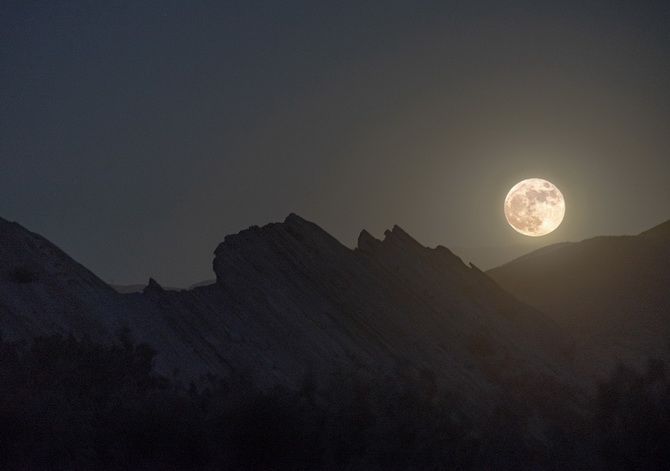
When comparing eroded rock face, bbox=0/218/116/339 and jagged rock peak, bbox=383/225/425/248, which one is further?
jagged rock peak, bbox=383/225/425/248

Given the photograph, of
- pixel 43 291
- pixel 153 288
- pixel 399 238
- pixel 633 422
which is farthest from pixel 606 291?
pixel 43 291

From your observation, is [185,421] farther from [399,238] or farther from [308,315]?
[399,238]

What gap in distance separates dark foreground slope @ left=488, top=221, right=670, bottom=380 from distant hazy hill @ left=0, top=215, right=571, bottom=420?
5121 millimetres

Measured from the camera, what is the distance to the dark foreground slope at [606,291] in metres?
72.1

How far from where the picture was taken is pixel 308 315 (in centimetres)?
5875

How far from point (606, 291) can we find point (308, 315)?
35.4m

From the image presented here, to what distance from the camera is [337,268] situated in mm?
64438

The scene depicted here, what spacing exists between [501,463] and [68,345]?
21490mm

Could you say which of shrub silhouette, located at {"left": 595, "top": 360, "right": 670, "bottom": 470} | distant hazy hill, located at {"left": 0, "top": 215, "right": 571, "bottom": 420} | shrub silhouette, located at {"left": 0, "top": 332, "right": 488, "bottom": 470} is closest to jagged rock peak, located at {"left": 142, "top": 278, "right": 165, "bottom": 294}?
distant hazy hill, located at {"left": 0, "top": 215, "right": 571, "bottom": 420}

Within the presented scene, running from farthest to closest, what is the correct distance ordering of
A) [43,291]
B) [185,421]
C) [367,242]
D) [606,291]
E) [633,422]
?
1. [606,291]
2. [367,242]
3. [43,291]
4. [633,422]
5. [185,421]

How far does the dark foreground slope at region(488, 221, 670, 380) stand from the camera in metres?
72.1

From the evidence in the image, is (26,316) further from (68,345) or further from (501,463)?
(501,463)

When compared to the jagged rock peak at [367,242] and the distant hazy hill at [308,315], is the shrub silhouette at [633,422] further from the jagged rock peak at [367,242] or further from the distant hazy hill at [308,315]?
the jagged rock peak at [367,242]

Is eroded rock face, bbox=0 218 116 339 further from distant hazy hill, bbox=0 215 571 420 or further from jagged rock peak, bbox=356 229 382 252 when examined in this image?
jagged rock peak, bbox=356 229 382 252
